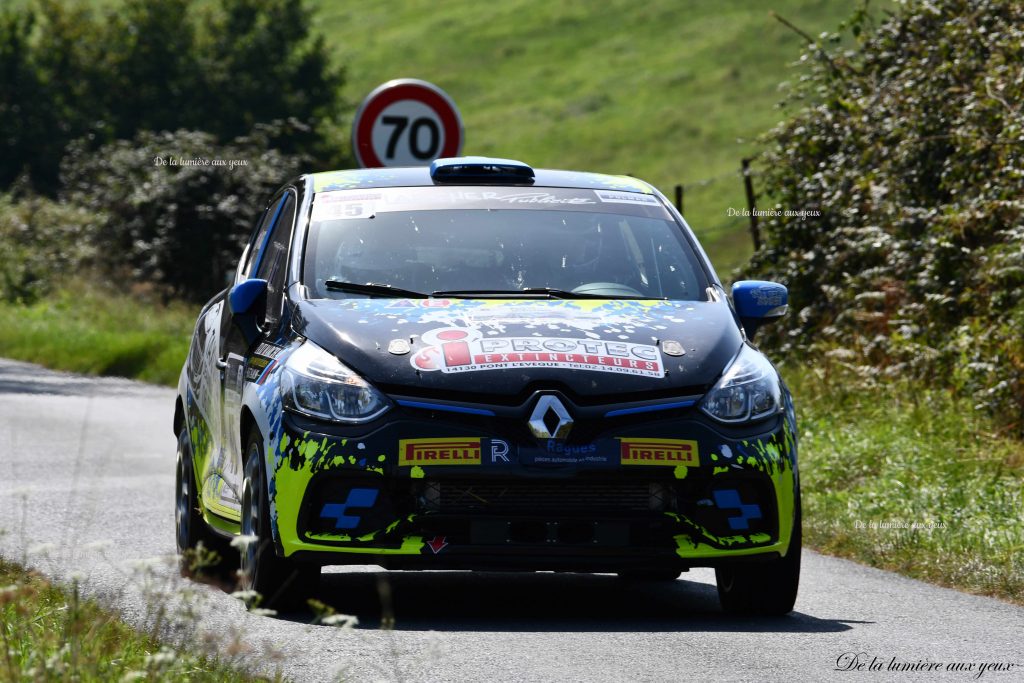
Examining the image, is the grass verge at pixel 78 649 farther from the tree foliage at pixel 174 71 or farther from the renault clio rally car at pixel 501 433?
the tree foliage at pixel 174 71

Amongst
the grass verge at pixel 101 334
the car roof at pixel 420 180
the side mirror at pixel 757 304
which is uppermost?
the car roof at pixel 420 180

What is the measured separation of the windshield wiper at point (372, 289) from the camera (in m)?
7.69

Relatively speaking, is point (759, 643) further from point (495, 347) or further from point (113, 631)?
point (113, 631)

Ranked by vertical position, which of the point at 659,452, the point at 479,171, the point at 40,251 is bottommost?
the point at 40,251

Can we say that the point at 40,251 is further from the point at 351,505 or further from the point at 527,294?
the point at 351,505

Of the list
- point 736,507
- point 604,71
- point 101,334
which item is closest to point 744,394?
point 736,507

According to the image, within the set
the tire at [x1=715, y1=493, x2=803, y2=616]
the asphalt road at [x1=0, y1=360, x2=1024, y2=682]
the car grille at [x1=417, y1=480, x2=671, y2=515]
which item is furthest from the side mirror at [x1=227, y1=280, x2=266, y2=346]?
the tire at [x1=715, y1=493, x2=803, y2=616]

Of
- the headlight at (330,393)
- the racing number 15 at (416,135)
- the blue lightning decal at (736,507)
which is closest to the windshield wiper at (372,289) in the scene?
the headlight at (330,393)

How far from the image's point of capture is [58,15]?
203 ft

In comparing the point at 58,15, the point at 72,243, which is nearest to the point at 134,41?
the point at 58,15

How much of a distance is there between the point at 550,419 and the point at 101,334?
1715cm

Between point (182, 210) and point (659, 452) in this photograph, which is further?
point (182, 210)

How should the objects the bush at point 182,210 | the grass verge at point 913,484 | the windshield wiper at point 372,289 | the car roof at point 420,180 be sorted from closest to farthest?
the windshield wiper at point 372,289 → the car roof at point 420,180 → the grass verge at point 913,484 → the bush at point 182,210

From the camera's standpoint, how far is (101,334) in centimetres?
2341
